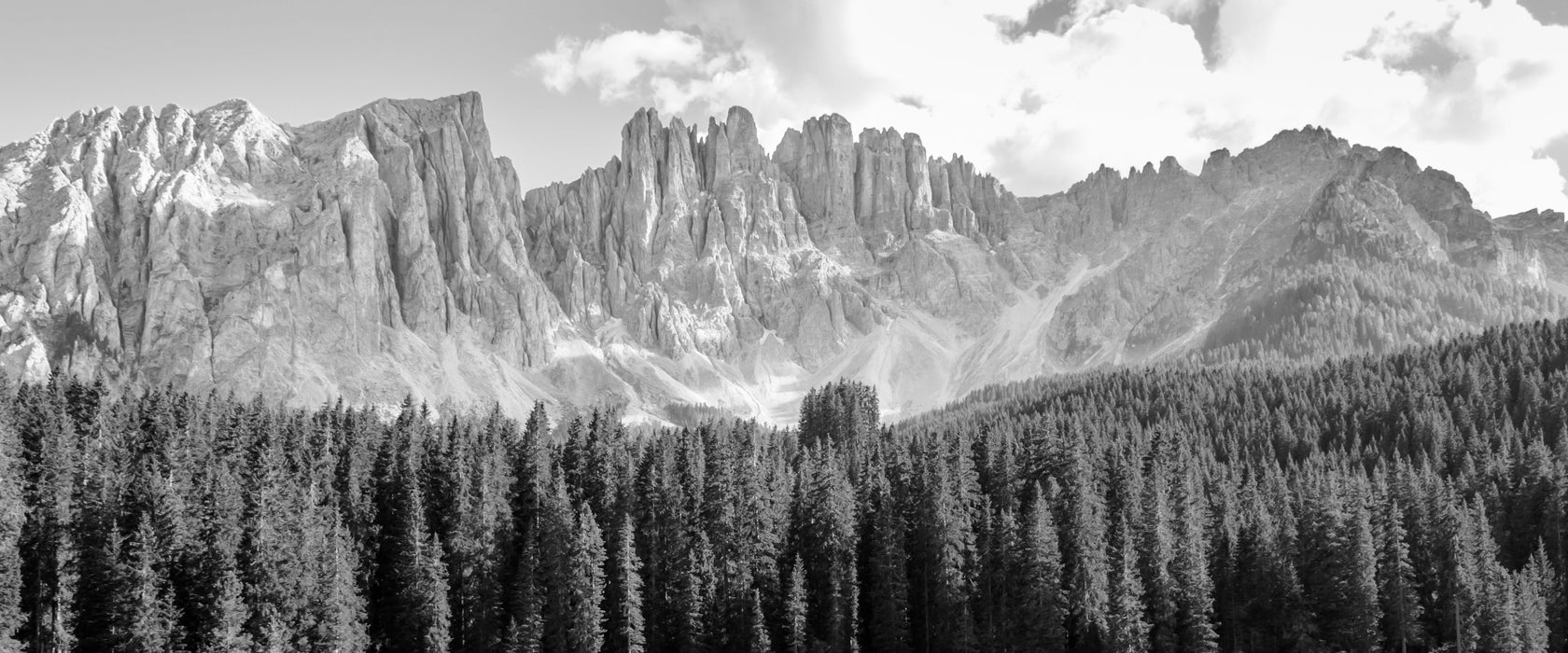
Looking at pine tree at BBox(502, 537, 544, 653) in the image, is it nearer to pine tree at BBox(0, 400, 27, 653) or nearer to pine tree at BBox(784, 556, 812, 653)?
pine tree at BBox(784, 556, 812, 653)

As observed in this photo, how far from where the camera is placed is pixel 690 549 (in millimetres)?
82938

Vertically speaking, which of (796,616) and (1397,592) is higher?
(1397,592)

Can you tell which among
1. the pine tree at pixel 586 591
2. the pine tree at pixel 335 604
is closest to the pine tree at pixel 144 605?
the pine tree at pixel 335 604

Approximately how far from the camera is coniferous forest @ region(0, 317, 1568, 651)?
221ft

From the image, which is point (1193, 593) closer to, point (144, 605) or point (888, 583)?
point (888, 583)

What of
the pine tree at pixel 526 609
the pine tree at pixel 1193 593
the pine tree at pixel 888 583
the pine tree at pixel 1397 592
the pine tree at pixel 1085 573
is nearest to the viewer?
the pine tree at pixel 1085 573

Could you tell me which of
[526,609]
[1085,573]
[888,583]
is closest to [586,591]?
[526,609]

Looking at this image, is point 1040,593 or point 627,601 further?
point 627,601

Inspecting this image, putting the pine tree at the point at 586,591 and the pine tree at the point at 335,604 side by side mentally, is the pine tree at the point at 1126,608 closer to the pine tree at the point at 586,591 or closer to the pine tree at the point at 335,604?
the pine tree at the point at 586,591

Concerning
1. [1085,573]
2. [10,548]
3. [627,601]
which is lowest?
[627,601]

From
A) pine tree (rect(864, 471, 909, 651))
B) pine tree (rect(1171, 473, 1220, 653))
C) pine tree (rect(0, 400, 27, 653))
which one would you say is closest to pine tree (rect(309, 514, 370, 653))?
pine tree (rect(0, 400, 27, 653))

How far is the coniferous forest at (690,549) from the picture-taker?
221 ft

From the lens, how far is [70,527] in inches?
2687

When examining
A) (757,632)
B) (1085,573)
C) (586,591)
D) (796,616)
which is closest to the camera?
(1085,573)
